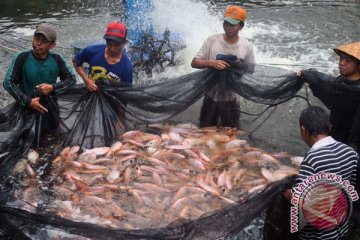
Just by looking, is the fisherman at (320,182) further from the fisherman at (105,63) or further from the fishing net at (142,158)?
the fisherman at (105,63)

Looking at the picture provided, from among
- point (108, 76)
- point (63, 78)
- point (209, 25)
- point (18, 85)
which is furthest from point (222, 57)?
point (209, 25)

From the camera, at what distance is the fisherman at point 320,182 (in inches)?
112

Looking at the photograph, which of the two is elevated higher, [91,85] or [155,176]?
[91,85]

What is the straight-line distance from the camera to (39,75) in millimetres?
4832

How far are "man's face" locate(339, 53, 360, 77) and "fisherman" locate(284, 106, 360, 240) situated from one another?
1.36 m

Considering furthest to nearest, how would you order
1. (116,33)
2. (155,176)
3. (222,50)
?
(222,50), (116,33), (155,176)

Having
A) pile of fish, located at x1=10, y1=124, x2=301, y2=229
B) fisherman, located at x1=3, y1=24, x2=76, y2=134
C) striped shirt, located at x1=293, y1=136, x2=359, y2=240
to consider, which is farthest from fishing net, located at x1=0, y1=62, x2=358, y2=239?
striped shirt, located at x1=293, y1=136, x2=359, y2=240

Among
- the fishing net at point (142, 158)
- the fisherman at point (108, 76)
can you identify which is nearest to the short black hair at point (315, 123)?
the fishing net at point (142, 158)

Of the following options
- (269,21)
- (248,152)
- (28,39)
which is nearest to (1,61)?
(28,39)

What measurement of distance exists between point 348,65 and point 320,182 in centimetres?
184

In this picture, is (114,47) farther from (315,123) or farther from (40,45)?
(315,123)

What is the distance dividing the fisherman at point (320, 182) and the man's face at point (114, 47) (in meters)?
2.72

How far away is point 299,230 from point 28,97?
11.4 ft

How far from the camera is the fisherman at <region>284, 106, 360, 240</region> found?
A: 2857 mm
